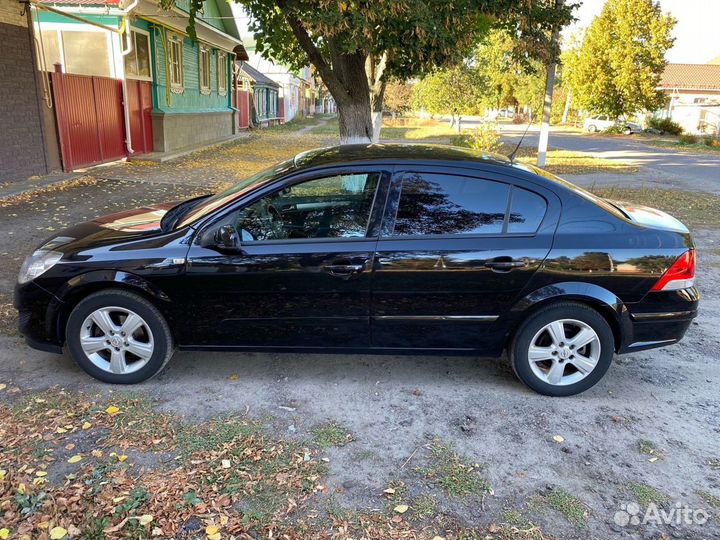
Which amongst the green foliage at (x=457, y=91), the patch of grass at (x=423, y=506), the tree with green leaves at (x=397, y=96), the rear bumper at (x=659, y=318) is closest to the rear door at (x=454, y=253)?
the rear bumper at (x=659, y=318)

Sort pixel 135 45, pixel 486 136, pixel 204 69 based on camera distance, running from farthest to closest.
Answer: pixel 204 69 → pixel 135 45 → pixel 486 136

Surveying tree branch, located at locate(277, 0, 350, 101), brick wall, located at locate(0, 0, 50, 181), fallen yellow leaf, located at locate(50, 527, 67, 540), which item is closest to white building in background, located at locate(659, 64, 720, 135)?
tree branch, located at locate(277, 0, 350, 101)

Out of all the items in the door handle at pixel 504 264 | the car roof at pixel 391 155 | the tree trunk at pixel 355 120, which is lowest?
the door handle at pixel 504 264

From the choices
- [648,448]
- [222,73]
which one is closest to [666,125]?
[222,73]

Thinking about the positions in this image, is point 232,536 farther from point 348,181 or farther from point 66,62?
point 66,62

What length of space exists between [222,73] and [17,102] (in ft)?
51.0

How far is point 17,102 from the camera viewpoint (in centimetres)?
1081

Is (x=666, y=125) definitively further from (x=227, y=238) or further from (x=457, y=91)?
(x=227, y=238)

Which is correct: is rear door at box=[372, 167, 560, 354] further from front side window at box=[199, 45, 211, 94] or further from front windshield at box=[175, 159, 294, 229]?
front side window at box=[199, 45, 211, 94]

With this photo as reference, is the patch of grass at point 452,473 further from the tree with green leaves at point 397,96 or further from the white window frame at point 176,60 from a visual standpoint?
the tree with green leaves at point 397,96

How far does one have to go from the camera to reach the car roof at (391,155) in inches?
148

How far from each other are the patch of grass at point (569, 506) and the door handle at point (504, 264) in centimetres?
134

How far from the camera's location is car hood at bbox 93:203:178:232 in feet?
13.0

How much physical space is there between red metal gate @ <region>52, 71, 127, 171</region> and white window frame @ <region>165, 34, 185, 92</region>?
12.0 ft
